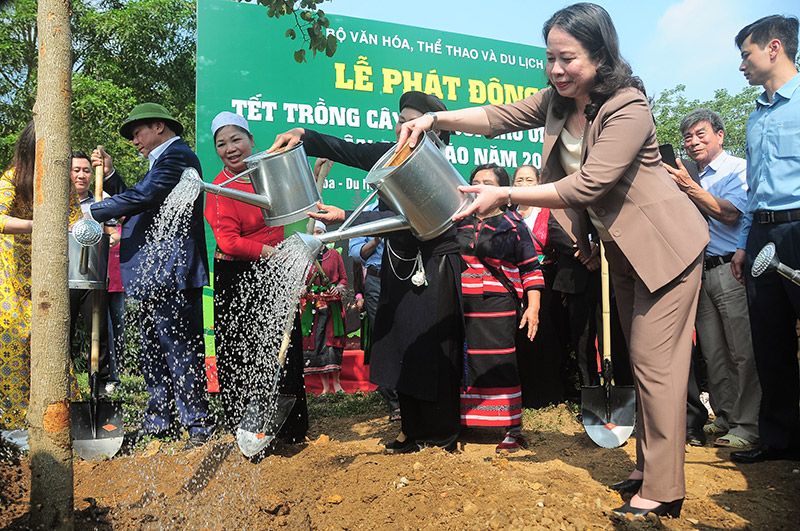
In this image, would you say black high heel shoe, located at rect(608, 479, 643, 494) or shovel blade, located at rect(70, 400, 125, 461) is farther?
shovel blade, located at rect(70, 400, 125, 461)

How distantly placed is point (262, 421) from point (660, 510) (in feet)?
6.36

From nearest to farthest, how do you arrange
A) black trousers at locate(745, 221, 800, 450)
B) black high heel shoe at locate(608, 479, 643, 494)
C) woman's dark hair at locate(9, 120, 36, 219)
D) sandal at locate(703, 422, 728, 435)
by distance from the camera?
black high heel shoe at locate(608, 479, 643, 494), black trousers at locate(745, 221, 800, 450), woman's dark hair at locate(9, 120, 36, 219), sandal at locate(703, 422, 728, 435)

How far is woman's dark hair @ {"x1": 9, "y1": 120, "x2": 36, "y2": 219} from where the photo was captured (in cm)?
381

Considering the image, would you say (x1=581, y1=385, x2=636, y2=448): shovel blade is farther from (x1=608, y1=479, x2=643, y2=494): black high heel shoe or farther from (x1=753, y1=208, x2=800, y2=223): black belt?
(x1=753, y1=208, x2=800, y2=223): black belt

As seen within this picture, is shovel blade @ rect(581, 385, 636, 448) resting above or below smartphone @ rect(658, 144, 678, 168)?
below

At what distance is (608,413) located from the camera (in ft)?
13.2

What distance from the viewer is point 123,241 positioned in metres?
4.12

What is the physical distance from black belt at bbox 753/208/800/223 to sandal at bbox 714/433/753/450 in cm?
133

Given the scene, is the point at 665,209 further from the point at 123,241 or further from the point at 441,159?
the point at 123,241

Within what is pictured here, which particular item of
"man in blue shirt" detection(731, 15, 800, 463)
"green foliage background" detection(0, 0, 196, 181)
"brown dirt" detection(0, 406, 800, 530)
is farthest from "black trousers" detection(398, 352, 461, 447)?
"green foliage background" detection(0, 0, 196, 181)

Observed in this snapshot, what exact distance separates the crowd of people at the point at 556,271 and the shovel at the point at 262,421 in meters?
0.35

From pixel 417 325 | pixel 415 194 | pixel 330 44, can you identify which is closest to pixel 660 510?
pixel 415 194

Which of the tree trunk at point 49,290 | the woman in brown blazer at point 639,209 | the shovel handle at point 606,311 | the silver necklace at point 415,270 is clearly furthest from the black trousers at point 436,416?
the tree trunk at point 49,290

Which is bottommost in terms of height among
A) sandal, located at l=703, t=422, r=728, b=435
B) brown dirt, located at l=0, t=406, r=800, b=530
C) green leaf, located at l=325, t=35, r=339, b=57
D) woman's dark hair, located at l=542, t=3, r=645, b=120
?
sandal, located at l=703, t=422, r=728, b=435
